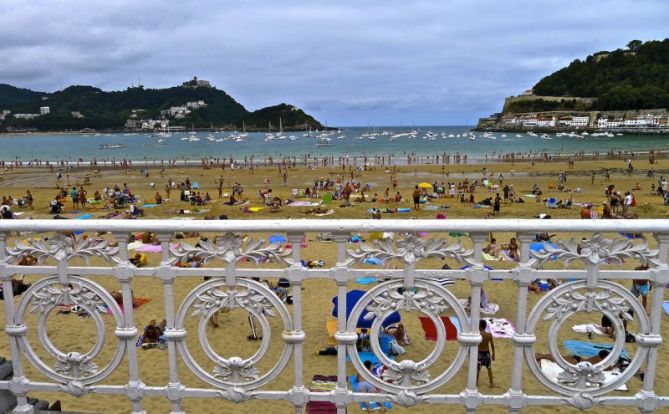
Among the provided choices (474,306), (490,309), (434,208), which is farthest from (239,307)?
(434,208)

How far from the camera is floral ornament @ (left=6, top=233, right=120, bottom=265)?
260 cm

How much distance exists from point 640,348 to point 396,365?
145cm

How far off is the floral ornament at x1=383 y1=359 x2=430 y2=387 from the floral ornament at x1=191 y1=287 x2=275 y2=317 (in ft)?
2.65

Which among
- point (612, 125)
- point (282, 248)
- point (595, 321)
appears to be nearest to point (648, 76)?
point (612, 125)

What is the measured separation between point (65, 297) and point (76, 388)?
67cm

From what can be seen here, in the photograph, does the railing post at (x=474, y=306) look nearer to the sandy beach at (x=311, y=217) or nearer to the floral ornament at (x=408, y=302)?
the floral ornament at (x=408, y=302)

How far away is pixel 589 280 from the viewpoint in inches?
96.4

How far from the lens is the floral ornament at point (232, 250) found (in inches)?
99.0

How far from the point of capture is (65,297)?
2748 mm

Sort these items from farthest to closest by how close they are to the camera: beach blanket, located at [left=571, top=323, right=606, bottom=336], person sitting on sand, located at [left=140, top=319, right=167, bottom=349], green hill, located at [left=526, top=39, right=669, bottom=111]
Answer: green hill, located at [left=526, top=39, right=669, bottom=111], beach blanket, located at [left=571, top=323, right=606, bottom=336], person sitting on sand, located at [left=140, top=319, right=167, bottom=349]

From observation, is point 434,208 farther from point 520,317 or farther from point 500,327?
point 520,317

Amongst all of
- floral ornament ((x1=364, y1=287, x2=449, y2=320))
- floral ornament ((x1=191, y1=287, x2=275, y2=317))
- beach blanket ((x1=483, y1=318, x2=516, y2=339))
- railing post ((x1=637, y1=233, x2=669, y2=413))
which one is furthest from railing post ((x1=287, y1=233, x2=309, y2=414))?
beach blanket ((x1=483, y1=318, x2=516, y2=339))

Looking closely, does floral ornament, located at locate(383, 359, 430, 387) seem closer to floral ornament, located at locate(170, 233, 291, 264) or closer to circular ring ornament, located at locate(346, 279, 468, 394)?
circular ring ornament, located at locate(346, 279, 468, 394)

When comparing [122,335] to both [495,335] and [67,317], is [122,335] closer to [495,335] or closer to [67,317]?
[495,335]
